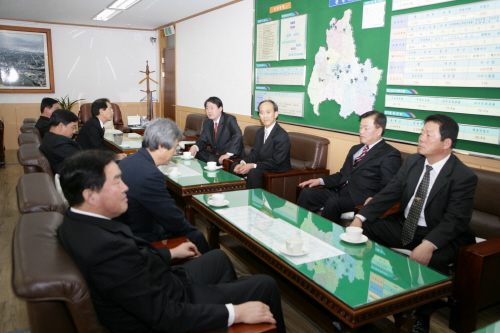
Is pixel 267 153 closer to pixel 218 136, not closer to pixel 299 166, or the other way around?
pixel 299 166

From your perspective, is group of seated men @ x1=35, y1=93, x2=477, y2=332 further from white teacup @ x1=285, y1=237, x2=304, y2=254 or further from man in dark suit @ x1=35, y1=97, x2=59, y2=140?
man in dark suit @ x1=35, y1=97, x2=59, y2=140

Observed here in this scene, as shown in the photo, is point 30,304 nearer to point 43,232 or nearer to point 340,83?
point 43,232

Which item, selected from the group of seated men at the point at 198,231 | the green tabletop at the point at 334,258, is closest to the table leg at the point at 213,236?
the green tabletop at the point at 334,258

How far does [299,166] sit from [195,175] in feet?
4.55

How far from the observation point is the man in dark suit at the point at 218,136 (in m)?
4.95

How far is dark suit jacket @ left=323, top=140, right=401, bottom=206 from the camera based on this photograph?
3.25 m

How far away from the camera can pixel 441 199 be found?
2.52m

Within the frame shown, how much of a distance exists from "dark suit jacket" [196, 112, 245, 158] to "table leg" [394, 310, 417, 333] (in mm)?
3422

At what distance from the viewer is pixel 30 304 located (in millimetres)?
1153

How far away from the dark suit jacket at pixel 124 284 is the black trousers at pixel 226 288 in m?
0.19

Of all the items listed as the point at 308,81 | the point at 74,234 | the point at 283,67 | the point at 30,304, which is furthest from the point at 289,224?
the point at 283,67

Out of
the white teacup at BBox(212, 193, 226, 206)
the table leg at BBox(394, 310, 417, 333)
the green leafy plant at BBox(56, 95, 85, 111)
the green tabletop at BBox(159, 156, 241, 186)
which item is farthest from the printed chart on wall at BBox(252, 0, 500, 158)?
the green leafy plant at BBox(56, 95, 85, 111)

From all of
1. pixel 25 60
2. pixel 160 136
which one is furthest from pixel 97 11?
pixel 160 136

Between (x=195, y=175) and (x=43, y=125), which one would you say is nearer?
(x=195, y=175)
